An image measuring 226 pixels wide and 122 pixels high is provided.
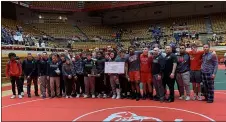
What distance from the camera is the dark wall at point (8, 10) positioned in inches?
1087

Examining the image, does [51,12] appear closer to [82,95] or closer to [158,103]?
[82,95]

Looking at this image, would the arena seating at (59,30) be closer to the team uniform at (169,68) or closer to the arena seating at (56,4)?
the arena seating at (56,4)

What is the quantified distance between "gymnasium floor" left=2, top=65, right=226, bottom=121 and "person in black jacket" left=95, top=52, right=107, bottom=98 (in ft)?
1.64

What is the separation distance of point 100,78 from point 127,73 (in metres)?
1.03

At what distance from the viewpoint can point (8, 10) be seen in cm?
2850

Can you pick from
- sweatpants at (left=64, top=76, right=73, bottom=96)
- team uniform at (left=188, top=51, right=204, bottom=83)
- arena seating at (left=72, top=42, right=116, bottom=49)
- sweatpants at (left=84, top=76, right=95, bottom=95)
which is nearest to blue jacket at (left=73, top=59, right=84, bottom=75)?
sweatpants at (left=84, top=76, right=95, bottom=95)

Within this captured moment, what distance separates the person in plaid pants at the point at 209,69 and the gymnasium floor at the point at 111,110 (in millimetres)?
395

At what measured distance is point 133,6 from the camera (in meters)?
30.8

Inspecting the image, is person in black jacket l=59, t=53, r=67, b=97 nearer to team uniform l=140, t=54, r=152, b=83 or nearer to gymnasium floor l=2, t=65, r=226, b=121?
gymnasium floor l=2, t=65, r=226, b=121

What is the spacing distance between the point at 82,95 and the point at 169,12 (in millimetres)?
25617

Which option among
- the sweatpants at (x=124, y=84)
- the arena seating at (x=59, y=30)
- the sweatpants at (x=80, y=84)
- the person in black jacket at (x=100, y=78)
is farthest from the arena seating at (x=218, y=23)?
the sweatpants at (x=80, y=84)

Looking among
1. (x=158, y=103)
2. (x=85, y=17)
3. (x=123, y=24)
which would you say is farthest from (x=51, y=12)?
(x=158, y=103)

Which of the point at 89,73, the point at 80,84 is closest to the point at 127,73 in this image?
the point at 89,73

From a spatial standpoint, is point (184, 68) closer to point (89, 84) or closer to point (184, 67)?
point (184, 67)
